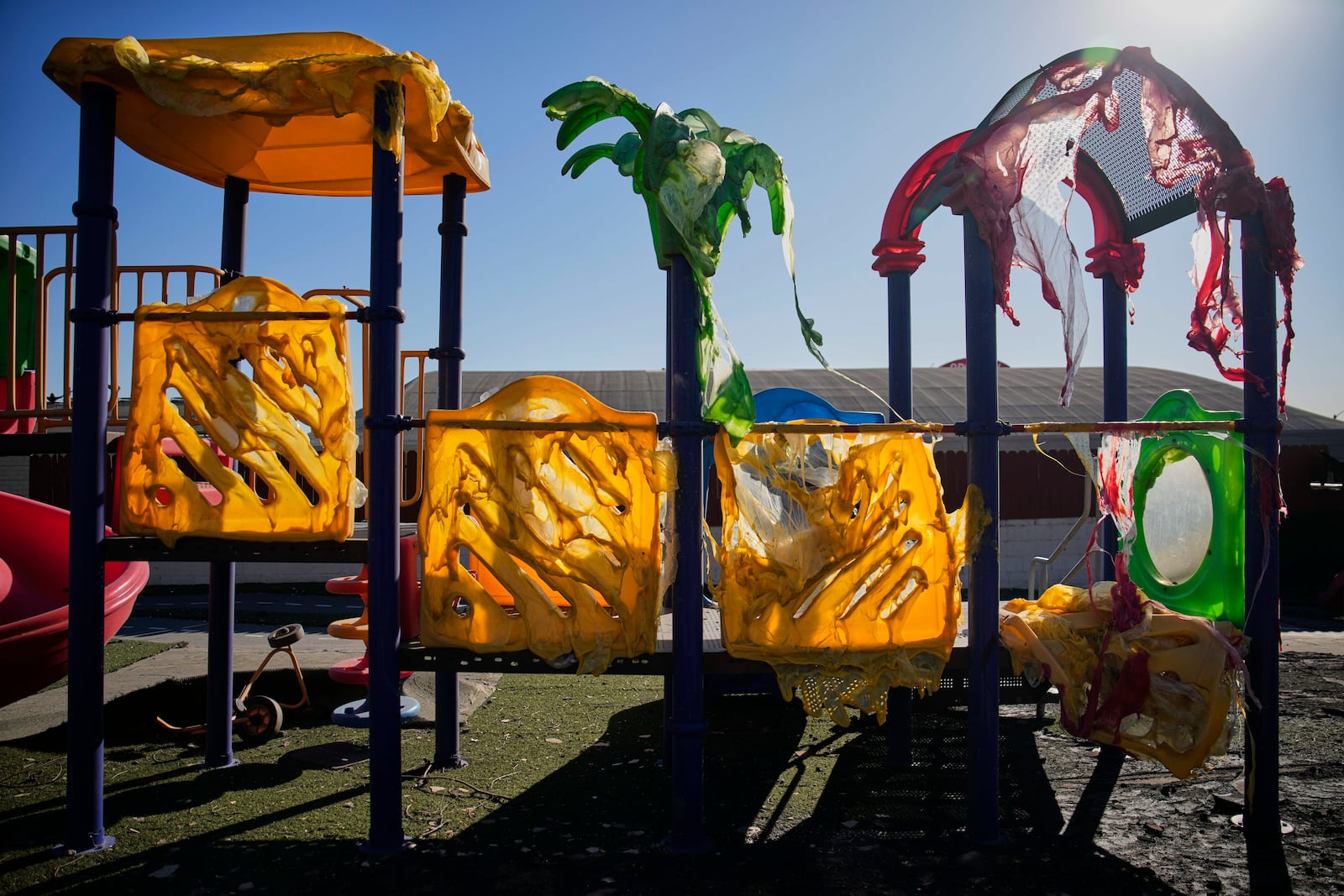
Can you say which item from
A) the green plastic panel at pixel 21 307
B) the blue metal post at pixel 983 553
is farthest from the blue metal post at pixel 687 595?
the green plastic panel at pixel 21 307

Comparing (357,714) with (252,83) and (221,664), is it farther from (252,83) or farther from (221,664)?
(252,83)

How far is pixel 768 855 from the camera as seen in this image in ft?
11.5

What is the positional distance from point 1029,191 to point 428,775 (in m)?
4.14

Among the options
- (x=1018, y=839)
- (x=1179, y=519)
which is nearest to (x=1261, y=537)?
(x=1179, y=519)

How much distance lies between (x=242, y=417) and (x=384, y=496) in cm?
84

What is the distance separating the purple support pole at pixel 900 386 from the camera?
15.9 feet

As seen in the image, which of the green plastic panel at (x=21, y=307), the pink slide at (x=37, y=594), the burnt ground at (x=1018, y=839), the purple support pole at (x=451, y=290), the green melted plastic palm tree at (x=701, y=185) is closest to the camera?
the burnt ground at (x=1018, y=839)

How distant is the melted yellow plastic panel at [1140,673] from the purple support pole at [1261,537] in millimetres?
155

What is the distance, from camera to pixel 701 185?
3.44 metres

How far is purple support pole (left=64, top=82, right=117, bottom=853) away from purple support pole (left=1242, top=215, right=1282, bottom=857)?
15.9 ft

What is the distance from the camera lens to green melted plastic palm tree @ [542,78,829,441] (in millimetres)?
3455

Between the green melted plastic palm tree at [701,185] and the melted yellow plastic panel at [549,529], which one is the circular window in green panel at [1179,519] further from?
the melted yellow plastic panel at [549,529]

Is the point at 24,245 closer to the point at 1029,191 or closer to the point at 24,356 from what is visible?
the point at 24,356

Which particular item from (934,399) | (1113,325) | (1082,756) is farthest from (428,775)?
(934,399)
